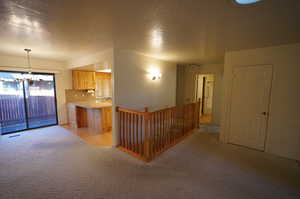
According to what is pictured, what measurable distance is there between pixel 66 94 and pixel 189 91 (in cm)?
519

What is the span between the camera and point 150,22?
178 centimetres

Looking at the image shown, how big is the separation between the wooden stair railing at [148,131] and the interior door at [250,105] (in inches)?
55.1

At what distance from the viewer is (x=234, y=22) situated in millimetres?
1784

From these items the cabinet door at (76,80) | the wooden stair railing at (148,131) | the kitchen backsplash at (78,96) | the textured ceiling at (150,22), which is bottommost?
the wooden stair railing at (148,131)

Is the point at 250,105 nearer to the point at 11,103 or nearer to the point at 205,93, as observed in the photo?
the point at 205,93

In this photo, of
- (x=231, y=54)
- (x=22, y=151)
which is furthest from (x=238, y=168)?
(x=22, y=151)

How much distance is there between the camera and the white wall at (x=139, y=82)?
3.11 meters

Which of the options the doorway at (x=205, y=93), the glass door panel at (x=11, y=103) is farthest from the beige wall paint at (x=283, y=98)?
the glass door panel at (x=11, y=103)

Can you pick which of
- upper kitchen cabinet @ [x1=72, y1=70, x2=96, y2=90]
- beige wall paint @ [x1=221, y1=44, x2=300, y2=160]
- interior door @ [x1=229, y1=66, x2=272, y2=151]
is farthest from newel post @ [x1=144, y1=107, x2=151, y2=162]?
upper kitchen cabinet @ [x1=72, y1=70, x2=96, y2=90]

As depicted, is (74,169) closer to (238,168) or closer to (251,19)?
(238,168)

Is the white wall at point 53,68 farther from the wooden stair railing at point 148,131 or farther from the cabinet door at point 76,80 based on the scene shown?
the wooden stair railing at point 148,131

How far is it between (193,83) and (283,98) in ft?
9.74

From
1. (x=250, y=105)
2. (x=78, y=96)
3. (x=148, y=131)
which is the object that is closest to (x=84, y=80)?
(x=78, y=96)

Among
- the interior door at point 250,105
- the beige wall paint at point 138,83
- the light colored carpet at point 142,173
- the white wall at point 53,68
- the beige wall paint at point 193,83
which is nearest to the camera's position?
the light colored carpet at point 142,173
